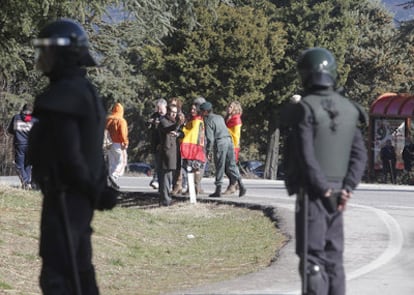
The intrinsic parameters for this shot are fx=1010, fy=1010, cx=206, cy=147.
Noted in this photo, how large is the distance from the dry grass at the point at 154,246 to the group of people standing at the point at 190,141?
2.80 ft

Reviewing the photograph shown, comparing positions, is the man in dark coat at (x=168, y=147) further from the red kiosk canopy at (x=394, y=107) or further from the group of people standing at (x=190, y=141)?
the red kiosk canopy at (x=394, y=107)

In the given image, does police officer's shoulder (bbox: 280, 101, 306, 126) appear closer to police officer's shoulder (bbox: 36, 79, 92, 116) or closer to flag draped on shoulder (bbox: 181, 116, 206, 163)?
police officer's shoulder (bbox: 36, 79, 92, 116)

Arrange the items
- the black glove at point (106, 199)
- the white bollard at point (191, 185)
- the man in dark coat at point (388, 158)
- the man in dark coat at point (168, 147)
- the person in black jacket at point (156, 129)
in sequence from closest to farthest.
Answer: the black glove at point (106, 199)
the man in dark coat at point (168, 147)
the person in black jacket at point (156, 129)
the white bollard at point (191, 185)
the man in dark coat at point (388, 158)

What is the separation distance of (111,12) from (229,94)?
32.6m

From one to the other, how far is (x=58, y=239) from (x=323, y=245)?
1797mm

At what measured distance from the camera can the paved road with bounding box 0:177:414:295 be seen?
8812 mm

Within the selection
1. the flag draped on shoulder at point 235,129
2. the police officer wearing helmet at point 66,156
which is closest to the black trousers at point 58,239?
the police officer wearing helmet at point 66,156

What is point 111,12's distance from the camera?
13617 millimetres

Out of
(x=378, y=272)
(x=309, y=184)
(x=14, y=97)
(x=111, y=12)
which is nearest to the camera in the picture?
(x=309, y=184)

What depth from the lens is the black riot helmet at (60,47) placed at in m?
5.79

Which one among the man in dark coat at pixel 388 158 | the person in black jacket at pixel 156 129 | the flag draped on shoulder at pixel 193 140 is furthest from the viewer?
the man in dark coat at pixel 388 158

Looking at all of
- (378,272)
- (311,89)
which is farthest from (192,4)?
(311,89)

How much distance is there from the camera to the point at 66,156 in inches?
221

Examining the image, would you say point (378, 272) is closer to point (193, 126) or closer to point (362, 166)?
point (362, 166)
